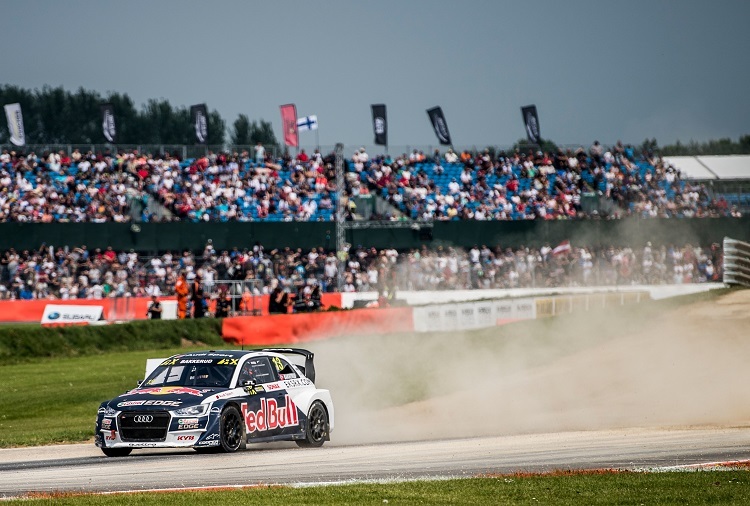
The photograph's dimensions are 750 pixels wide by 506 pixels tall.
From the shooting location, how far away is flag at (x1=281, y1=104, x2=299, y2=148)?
59344 mm

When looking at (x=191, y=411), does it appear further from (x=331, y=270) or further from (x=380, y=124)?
(x=380, y=124)

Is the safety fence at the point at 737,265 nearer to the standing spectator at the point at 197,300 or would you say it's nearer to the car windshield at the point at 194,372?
the standing spectator at the point at 197,300

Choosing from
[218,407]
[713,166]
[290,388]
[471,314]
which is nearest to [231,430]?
[218,407]

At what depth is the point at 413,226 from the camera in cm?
4666

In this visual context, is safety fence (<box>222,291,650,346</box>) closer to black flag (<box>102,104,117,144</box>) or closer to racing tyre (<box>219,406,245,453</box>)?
racing tyre (<box>219,406,245,453</box>)

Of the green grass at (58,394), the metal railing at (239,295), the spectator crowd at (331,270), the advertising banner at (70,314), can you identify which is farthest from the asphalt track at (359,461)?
the spectator crowd at (331,270)

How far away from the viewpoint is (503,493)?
32.2 ft

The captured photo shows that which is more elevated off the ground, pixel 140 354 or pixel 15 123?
pixel 15 123

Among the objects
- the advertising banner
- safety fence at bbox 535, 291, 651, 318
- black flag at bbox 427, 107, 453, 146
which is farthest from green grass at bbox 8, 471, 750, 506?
black flag at bbox 427, 107, 453, 146

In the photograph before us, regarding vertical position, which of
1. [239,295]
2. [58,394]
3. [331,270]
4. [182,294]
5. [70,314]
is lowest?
[58,394]

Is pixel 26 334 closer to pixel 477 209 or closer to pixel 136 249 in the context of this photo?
pixel 136 249

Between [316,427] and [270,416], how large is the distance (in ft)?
3.69

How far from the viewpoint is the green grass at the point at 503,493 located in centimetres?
931

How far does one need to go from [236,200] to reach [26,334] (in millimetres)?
17853
